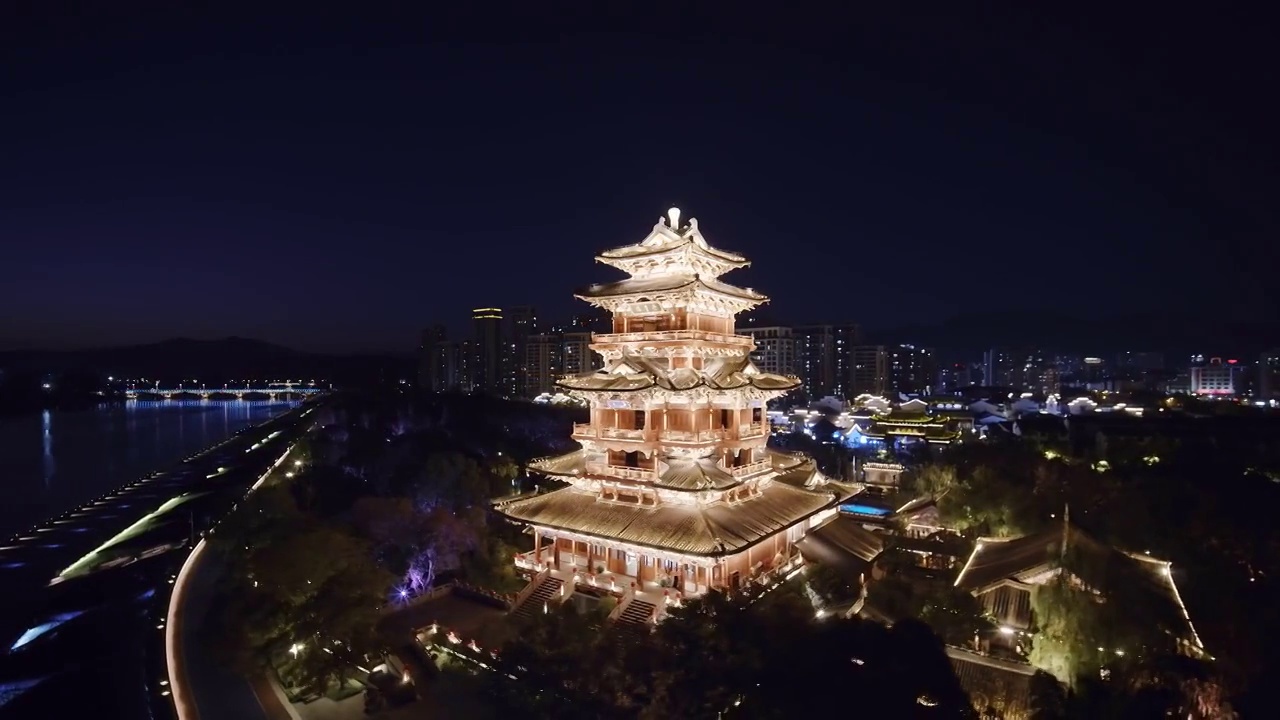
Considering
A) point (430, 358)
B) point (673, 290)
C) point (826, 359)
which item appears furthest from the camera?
point (430, 358)

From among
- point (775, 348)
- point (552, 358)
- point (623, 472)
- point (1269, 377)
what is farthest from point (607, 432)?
point (1269, 377)

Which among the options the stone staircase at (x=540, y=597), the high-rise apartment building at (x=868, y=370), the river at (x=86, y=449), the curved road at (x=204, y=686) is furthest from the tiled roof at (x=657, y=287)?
the high-rise apartment building at (x=868, y=370)

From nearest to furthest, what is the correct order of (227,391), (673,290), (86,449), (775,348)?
(673,290) → (86,449) → (775,348) → (227,391)

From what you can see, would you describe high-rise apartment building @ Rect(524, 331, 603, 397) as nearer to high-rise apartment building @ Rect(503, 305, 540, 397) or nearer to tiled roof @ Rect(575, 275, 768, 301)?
high-rise apartment building @ Rect(503, 305, 540, 397)

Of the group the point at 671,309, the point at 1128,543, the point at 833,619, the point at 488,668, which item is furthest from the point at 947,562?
the point at 488,668

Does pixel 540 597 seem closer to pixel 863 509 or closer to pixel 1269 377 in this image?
pixel 863 509

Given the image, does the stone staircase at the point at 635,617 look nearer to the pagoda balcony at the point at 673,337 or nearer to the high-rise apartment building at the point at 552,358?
the pagoda balcony at the point at 673,337
